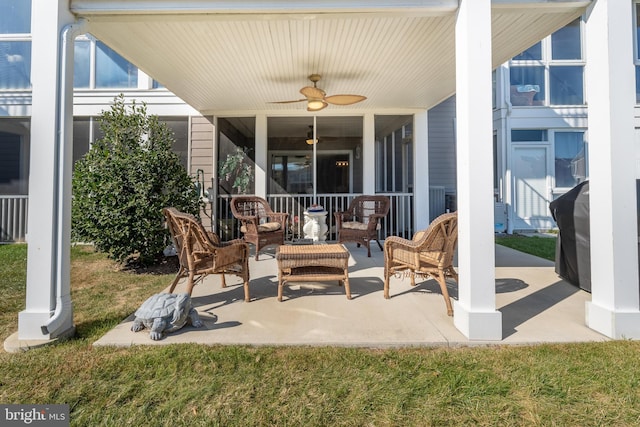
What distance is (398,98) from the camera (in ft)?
17.4

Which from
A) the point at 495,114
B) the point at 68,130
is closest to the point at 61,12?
the point at 68,130

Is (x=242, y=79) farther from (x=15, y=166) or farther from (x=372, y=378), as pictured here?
(x=15, y=166)

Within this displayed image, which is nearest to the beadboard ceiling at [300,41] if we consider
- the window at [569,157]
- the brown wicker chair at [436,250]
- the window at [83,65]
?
the brown wicker chair at [436,250]

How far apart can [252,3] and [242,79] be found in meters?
2.07

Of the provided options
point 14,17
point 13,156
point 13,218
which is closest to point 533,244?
point 13,218

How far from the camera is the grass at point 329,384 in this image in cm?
140

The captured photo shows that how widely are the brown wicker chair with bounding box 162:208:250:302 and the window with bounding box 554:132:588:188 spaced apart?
26.1 ft

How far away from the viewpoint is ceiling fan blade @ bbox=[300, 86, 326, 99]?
13.3 feet

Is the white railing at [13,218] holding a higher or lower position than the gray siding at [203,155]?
lower

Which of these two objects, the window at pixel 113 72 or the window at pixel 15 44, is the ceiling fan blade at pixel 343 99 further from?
the window at pixel 15 44

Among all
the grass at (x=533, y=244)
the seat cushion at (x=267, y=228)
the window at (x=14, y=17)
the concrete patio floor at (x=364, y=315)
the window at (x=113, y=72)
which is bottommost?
the concrete patio floor at (x=364, y=315)

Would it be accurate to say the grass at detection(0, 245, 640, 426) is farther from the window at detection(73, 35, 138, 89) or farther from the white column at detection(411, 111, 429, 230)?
the window at detection(73, 35, 138, 89)

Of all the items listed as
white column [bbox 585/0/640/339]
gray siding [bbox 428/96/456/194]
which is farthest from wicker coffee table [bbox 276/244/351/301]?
gray siding [bbox 428/96/456/194]

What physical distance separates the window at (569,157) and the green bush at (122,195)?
8.31m
